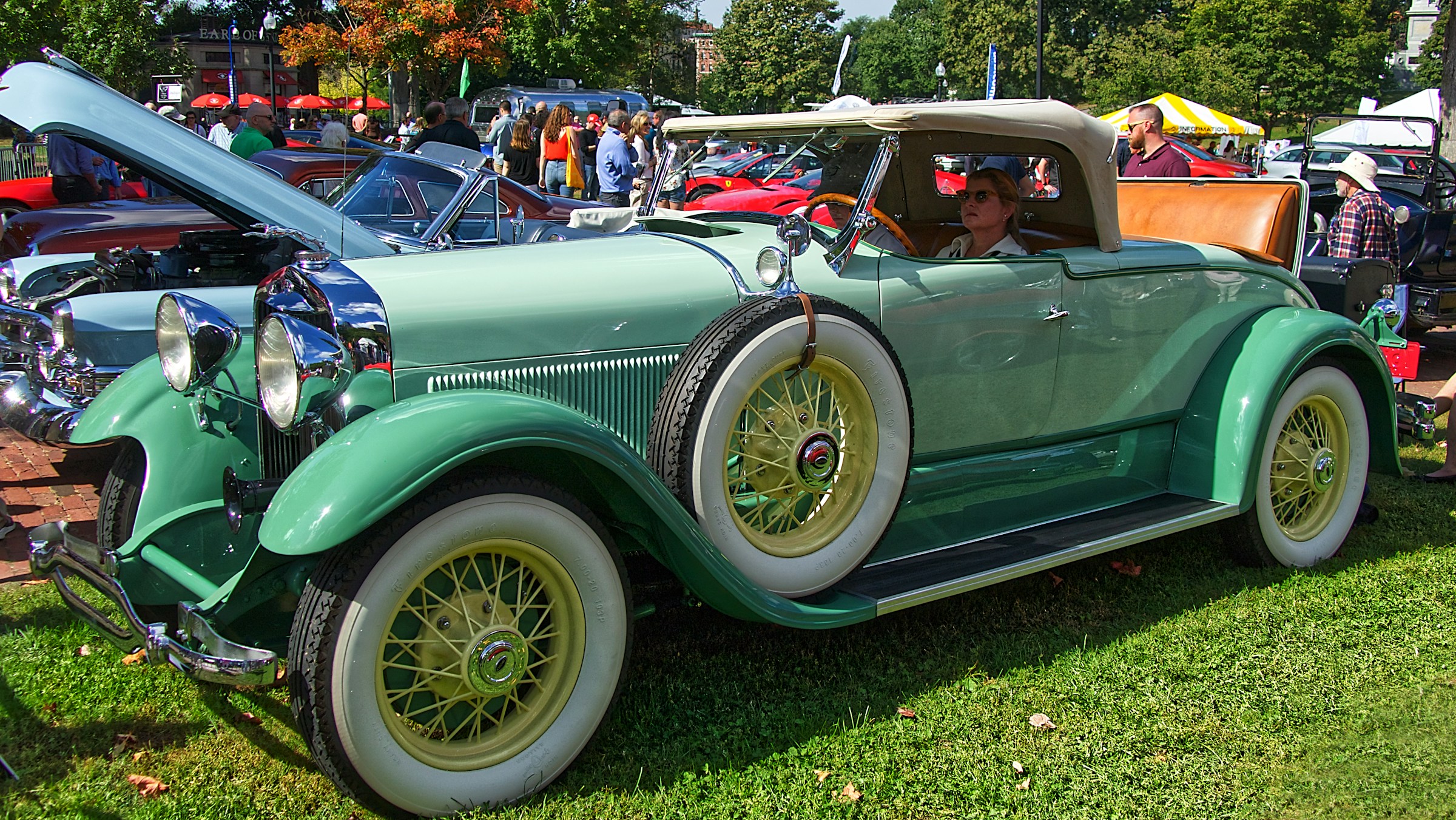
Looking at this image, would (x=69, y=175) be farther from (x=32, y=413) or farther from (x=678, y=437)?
(x=678, y=437)

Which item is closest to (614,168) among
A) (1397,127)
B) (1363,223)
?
(1363,223)

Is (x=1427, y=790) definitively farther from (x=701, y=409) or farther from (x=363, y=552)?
(x=363, y=552)

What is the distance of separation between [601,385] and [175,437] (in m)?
1.36

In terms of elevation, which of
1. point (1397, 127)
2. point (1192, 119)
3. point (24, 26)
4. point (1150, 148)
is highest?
point (24, 26)

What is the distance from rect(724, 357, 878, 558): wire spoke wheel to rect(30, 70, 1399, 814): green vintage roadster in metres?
0.01

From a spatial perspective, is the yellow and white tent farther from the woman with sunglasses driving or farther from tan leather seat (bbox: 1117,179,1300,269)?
the woman with sunglasses driving

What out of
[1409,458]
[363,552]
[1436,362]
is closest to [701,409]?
[363,552]

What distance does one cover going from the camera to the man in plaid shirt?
7.85 meters

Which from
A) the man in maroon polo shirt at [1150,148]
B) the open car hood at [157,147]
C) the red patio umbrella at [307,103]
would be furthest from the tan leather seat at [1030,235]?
the red patio umbrella at [307,103]

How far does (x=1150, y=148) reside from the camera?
26.5 ft

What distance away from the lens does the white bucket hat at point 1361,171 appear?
→ 7.98 metres

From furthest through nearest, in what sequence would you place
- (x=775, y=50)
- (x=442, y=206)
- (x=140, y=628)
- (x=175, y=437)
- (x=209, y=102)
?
(x=775, y=50)
(x=209, y=102)
(x=442, y=206)
(x=175, y=437)
(x=140, y=628)

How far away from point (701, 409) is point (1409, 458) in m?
5.25

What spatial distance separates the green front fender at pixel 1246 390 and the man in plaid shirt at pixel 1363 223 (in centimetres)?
384
